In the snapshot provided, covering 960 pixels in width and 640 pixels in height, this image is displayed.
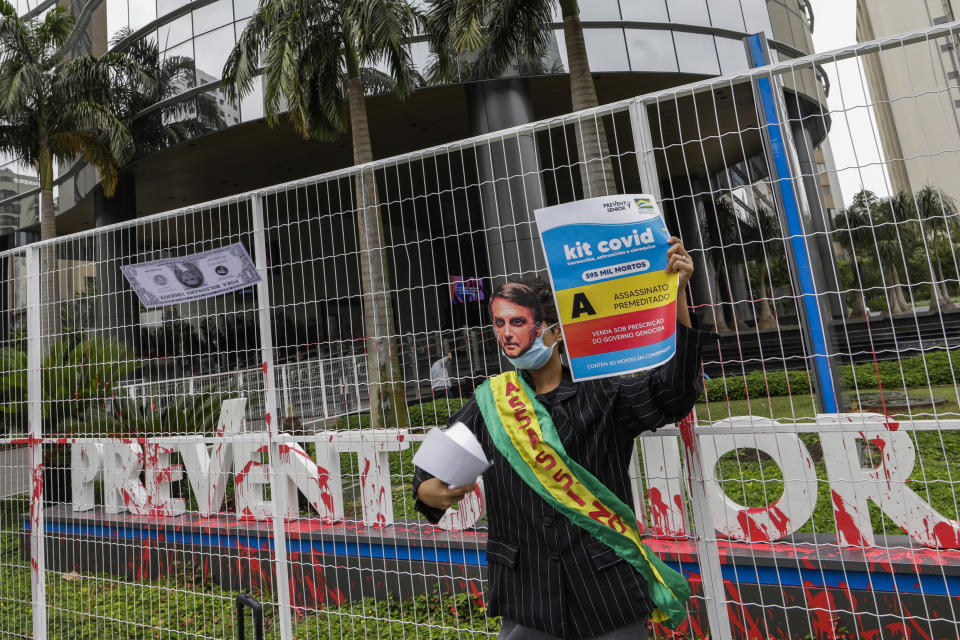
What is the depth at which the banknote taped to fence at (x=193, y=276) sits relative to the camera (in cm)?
344

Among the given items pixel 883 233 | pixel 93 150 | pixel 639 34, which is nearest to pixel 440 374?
pixel 883 233

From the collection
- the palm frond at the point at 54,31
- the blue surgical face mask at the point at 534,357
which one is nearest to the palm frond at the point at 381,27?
the blue surgical face mask at the point at 534,357

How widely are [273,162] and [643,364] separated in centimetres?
1953

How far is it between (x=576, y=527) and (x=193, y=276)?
2.76 m

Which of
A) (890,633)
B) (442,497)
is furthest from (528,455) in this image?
(890,633)

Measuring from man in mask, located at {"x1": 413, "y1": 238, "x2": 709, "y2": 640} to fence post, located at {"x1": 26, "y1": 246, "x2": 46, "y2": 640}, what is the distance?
11.7ft

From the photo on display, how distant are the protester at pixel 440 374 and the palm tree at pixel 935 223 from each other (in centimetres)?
214

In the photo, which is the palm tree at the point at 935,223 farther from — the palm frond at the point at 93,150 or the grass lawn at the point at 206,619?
the palm frond at the point at 93,150

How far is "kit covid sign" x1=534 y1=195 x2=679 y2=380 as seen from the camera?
1967 millimetres

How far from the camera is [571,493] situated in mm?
1771

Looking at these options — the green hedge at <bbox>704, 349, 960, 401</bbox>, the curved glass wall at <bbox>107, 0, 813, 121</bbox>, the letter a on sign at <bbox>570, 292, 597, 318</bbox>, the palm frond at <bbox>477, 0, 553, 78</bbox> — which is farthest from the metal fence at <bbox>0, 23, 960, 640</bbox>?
the curved glass wall at <bbox>107, 0, 813, 121</bbox>

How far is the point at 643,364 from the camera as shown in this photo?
77.6 inches

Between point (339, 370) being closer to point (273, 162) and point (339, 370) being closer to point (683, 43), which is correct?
point (683, 43)

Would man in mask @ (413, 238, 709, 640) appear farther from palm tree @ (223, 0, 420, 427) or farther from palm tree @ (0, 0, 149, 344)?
palm tree @ (0, 0, 149, 344)
